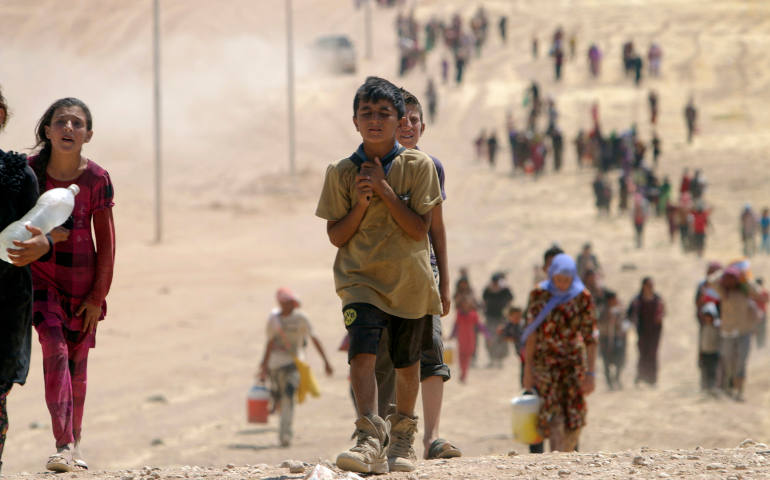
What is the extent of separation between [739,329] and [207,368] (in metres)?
7.22

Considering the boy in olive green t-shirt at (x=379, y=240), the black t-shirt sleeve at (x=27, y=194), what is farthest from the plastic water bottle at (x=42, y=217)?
the boy in olive green t-shirt at (x=379, y=240)

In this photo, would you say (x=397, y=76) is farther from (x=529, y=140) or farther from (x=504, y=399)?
(x=504, y=399)

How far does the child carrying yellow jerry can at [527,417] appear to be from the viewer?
739 cm

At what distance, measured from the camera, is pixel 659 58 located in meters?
41.0

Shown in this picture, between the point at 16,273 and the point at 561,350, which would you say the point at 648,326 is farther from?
the point at 16,273

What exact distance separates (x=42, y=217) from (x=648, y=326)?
11.3 meters

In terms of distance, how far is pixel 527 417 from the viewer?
7402mm

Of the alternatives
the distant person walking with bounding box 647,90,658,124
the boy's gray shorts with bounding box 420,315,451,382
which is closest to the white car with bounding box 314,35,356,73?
the distant person walking with bounding box 647,90,658,124

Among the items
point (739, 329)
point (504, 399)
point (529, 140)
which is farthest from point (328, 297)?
point (529, 140)

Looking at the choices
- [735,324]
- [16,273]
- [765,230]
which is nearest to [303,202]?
[765,230]

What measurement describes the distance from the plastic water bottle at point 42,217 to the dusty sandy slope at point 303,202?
1.37 meters

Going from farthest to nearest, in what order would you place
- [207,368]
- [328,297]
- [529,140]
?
[529,140], [328,297], [207,368]

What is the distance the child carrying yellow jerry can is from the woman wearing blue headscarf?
0.13 ft

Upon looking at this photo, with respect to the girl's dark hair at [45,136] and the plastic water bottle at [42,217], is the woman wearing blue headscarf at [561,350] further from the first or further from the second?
the plastic water bottle at [42,217]
